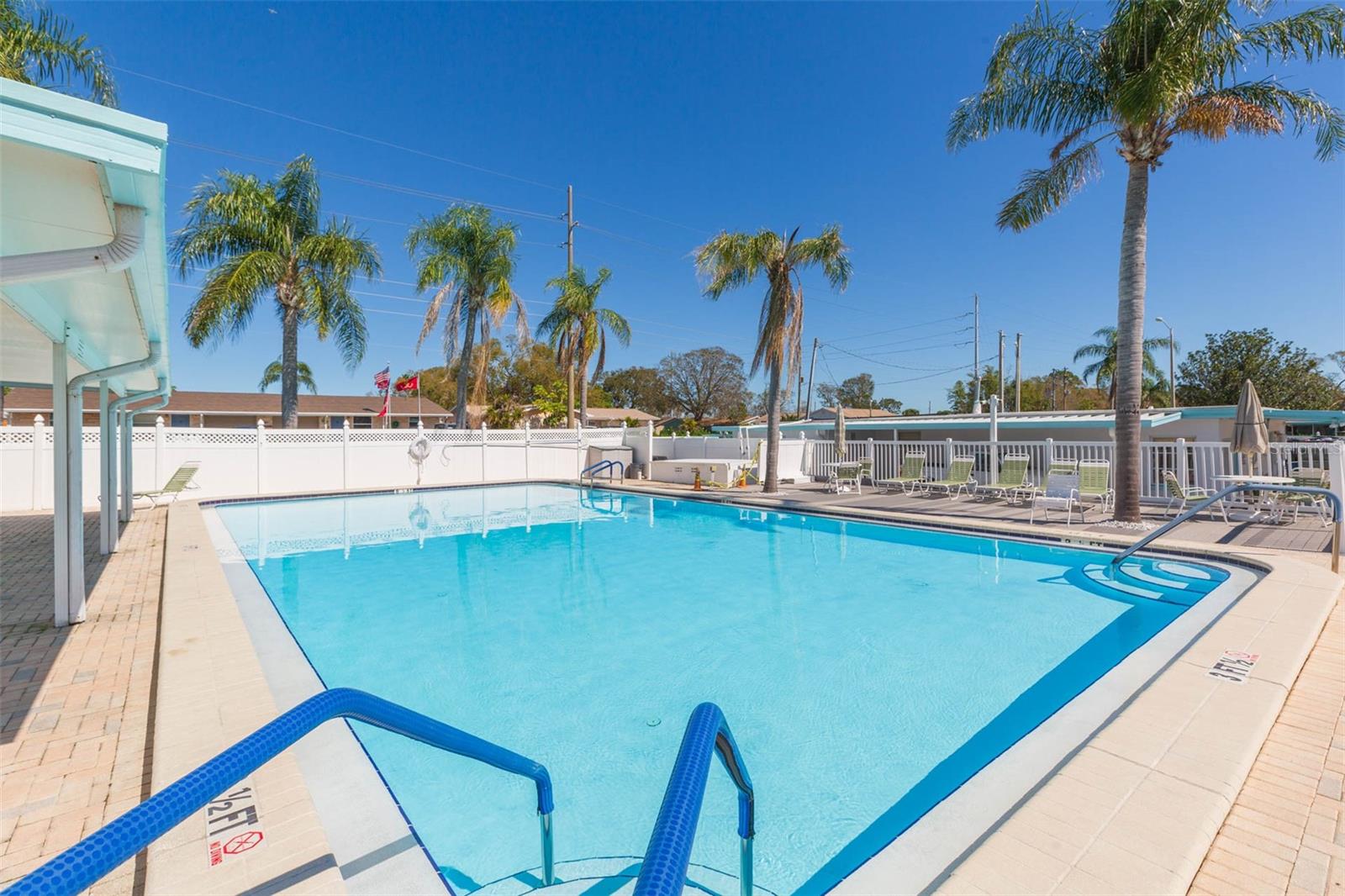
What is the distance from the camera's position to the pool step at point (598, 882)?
8.25 feet

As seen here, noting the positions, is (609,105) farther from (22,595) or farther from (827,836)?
(827,836)

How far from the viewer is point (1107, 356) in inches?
1458

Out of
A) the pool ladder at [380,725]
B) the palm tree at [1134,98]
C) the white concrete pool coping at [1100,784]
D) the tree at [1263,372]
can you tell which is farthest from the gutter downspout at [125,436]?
the tree at [1263,372]

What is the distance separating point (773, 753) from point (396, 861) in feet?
7.55

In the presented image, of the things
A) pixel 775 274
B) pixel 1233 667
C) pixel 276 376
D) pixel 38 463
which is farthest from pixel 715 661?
pixel 276 376

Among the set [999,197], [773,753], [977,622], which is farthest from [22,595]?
[999,197]

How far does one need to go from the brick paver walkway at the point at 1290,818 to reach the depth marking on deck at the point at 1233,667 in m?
0.25

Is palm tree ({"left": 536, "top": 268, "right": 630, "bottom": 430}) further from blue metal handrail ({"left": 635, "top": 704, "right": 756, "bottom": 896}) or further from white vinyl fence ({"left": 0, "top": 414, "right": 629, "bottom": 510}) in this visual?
blue metal handrail ({"left": 635, "top": 704, "right": 756, "bottom": 896})

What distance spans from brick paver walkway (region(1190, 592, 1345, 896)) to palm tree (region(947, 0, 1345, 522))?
789 centimetres

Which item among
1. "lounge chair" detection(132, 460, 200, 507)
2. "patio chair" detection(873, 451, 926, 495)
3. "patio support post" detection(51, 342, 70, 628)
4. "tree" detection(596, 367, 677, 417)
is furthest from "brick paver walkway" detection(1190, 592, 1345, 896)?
"tree" detection(596, 367, 677, 417)

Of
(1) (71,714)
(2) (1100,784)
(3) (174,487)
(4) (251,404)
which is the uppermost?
(4) (251,404)

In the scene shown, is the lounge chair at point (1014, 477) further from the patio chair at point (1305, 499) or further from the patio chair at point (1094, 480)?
the patio chair at point (1305, 499)

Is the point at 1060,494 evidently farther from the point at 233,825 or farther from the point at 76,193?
the point at 76,193

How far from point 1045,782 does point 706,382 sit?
53584 millimetres
